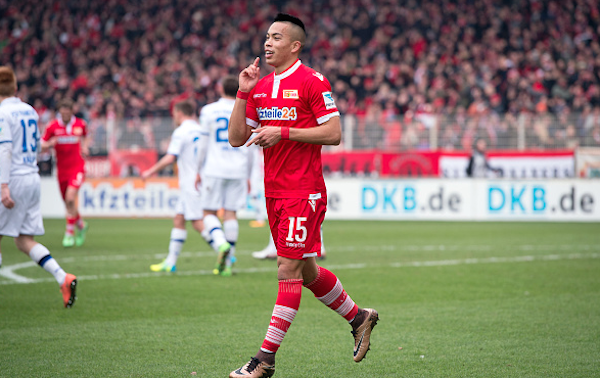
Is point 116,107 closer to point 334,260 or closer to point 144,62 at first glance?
point 144,62

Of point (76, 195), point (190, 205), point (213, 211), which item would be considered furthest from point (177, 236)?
point (76, 195)

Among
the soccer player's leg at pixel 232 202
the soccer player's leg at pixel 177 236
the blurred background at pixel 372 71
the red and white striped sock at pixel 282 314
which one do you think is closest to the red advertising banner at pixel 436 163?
the blurred background at pixel 372 71

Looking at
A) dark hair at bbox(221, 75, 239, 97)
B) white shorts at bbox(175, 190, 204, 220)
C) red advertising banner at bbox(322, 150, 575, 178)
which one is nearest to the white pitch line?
white shorts at bbox(175, 190, 204, 220)

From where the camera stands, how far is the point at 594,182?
16.8 metres

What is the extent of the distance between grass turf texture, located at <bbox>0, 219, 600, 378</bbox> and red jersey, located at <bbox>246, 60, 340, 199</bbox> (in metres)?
1.16

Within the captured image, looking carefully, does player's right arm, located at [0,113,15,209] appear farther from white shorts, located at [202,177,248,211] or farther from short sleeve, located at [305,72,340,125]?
short sleeve, located at [305,72,340,125]

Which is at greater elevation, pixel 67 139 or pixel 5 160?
pixel 67 139

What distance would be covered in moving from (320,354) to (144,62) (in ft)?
83.2

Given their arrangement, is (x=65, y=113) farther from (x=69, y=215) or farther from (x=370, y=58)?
(x=370, y=58)

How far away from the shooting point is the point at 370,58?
2641 cm

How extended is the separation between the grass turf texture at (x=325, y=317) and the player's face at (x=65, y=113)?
2207mm

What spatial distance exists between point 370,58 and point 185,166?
1837cm

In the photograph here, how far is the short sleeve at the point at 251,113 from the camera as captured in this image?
4.48 m

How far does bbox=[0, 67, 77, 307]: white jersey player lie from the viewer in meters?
6.30
